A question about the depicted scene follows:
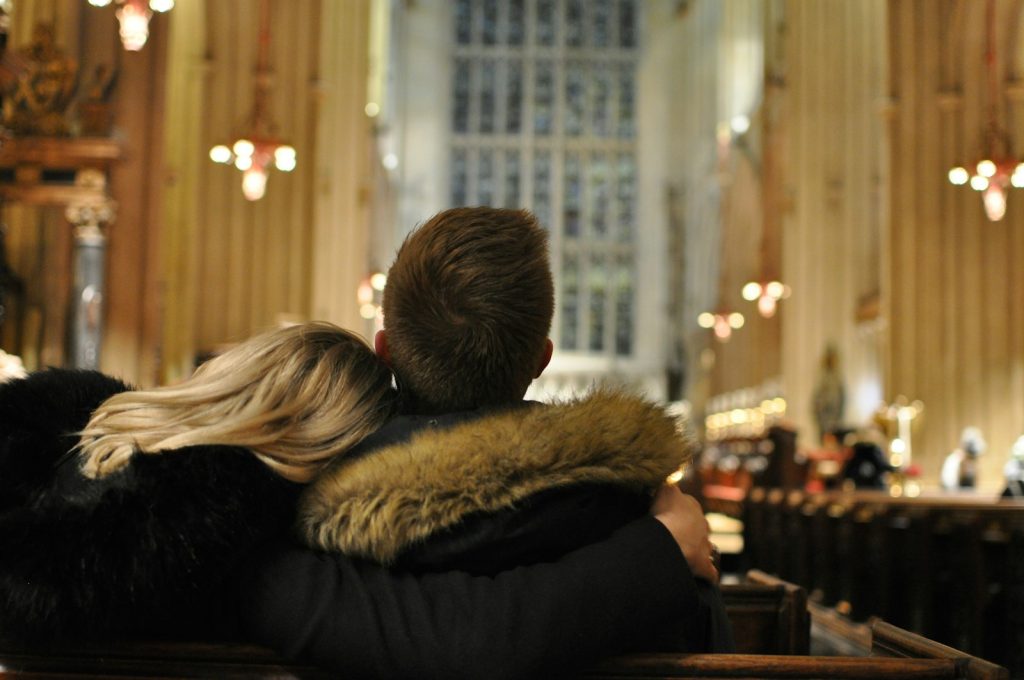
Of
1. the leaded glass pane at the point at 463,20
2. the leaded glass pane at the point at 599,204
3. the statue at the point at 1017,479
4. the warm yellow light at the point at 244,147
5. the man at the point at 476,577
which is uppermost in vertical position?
the leaded glass pane at the point at 463,20

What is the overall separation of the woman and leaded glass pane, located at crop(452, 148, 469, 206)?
1319 inches

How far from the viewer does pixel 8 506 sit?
5.44ft

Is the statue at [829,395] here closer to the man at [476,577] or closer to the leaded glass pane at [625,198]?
the leaded glass pane at [625,198]

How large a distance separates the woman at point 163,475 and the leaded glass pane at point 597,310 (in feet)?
110

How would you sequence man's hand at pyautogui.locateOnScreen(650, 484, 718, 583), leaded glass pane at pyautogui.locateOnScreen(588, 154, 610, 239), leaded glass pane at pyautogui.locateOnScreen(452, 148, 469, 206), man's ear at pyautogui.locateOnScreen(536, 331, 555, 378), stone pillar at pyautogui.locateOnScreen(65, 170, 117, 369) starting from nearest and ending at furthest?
man's hand at pyautogui.locateOnScreen(650, 484, 718, 583) < man's ear at pyautogui.locateOnScreen(536, 331, 555, 378) < stone pillar at pyautogui.locateOnScreen(65, 170, 117, 369) < leaded glass pane at pyautogui.locateOnScreen(452, 148, 469, 206) < leaded glass pane at pyautogui.locateOnScreen(588, 154, 610, 239)

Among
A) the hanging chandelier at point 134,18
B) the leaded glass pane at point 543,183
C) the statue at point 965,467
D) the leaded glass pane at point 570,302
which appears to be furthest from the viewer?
the leaded glass pane at point 543,183

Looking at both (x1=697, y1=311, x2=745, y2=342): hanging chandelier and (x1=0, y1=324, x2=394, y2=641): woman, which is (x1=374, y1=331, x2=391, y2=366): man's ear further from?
(x1=697, y1=311, x2=745, y2=342): hanging chandelier

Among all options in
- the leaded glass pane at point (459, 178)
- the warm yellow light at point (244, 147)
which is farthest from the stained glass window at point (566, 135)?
the warm yellow light at point (244, 147)

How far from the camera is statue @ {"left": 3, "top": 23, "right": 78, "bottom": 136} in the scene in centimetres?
Answer: 905

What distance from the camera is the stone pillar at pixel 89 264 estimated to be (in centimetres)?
898

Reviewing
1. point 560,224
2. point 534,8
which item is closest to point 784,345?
point 560,224

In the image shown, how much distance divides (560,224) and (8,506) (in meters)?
34.0

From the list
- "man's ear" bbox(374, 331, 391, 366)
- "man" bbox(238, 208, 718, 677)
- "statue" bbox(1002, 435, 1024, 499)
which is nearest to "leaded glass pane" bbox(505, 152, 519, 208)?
"statue" bbox(1002, 435, 1024, 499)

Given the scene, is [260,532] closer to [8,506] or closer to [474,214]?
[8,506]
